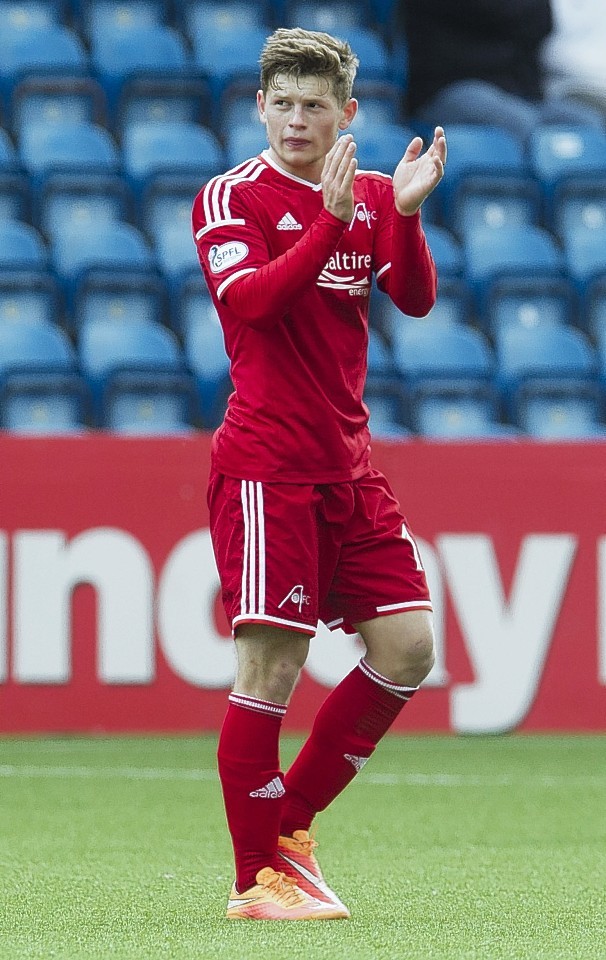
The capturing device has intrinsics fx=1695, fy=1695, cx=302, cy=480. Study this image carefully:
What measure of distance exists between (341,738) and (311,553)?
44cm

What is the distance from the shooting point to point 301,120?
346cm

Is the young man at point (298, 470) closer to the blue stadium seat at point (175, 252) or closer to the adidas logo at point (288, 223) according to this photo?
the adidas logo at point (288, 223)

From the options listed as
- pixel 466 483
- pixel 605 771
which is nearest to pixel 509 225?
pixel 466 483

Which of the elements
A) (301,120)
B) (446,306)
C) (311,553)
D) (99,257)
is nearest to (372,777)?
(311,553)

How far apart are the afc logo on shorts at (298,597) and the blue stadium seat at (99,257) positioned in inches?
216

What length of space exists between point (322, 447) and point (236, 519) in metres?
0.23

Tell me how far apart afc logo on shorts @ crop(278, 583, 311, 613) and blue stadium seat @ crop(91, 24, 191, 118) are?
7115mm

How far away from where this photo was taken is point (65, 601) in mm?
6840

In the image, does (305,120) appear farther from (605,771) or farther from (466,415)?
(466,415)

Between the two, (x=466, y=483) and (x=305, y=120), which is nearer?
(x=305, y=120)

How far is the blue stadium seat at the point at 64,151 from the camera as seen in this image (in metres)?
9.37

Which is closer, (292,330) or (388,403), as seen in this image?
(292,330)

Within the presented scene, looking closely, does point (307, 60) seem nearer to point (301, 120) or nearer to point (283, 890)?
point (301, 120)

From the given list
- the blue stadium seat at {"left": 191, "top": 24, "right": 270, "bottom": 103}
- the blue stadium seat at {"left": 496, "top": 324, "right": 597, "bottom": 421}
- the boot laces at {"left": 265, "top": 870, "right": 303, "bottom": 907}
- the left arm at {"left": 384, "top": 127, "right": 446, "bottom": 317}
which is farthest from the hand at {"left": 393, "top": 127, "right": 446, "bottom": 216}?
Result: the blue stadium seat at {"left": 191, "top": 24, "right": 270, "bottom": 103}
